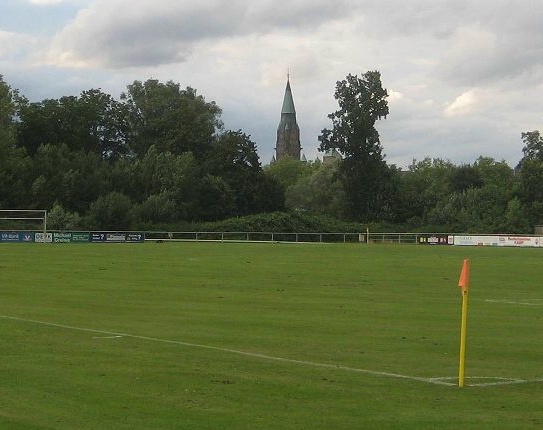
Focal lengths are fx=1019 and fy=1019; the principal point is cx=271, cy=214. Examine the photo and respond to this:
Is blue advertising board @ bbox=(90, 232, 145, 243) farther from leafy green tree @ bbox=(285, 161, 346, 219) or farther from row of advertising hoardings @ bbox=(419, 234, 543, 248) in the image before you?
leafy green tree @ bbox=(285, 161, 346, 219)

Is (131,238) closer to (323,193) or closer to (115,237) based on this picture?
(115,237)

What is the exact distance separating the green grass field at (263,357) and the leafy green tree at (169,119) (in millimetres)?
100716

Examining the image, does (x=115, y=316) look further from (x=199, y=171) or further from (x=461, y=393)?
(x=199, y=171)

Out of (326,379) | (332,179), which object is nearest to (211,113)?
(332,179)

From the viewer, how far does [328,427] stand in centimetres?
1058

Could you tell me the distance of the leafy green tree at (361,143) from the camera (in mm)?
125500

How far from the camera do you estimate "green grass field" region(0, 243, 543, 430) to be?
36.8ft

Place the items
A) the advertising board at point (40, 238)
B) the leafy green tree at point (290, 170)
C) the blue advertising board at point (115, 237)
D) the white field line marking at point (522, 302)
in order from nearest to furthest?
the white field line marking at point (522, 302) → the advertising board at point (40, 238) → the blue advertising board at point (115, 237) → the leafy green tree at point (290, 170)

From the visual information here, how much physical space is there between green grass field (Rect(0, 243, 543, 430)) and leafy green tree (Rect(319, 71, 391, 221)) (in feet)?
302

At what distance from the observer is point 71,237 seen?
306 ft

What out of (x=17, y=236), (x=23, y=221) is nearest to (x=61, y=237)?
(x=17, y=236)

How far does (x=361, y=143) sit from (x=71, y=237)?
4443cm

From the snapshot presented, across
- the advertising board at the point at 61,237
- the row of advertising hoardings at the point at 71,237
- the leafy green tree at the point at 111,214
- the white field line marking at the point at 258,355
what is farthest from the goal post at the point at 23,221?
the white field line marking at the point at 258,355

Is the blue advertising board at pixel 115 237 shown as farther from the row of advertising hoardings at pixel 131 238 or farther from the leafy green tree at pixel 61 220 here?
the leafy green tree at pixel 61 220
